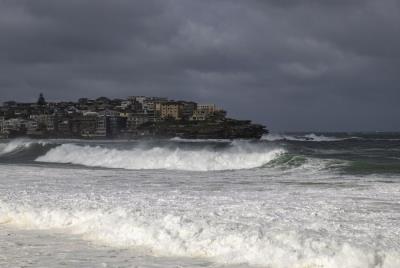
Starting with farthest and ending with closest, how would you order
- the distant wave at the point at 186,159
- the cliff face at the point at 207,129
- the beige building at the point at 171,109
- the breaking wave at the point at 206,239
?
the beige building at the point at 171,109 → the cliff face at the point at 207,129 → the distant wave at the point at 186,159 → the breaking wave at the point at 206,239

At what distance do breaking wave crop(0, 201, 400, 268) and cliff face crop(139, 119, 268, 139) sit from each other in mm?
Answer: 96068

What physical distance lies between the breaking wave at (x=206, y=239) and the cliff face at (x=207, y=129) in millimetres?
96068

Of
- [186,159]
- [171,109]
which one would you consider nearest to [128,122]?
[171,109]

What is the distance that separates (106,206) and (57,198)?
7.37 ft

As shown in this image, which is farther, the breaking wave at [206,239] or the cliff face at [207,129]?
the cliff face at [207,129]

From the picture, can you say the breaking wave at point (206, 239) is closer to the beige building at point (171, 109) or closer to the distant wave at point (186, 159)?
the distant wave at point (186, 159)

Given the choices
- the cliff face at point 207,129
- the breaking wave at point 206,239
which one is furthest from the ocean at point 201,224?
the cliff face at point 207,129

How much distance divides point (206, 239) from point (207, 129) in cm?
10104

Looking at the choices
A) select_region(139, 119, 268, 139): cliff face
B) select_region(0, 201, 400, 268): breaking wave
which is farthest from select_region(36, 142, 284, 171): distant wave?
select_region(139, 119, 268, 139): cliff face

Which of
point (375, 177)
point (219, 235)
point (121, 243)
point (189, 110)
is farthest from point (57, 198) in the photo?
point (189, 110)

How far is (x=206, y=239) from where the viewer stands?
325 inches

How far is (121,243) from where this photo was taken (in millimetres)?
8688

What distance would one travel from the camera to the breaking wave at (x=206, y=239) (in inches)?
279

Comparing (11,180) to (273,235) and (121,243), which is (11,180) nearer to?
(121,243)
